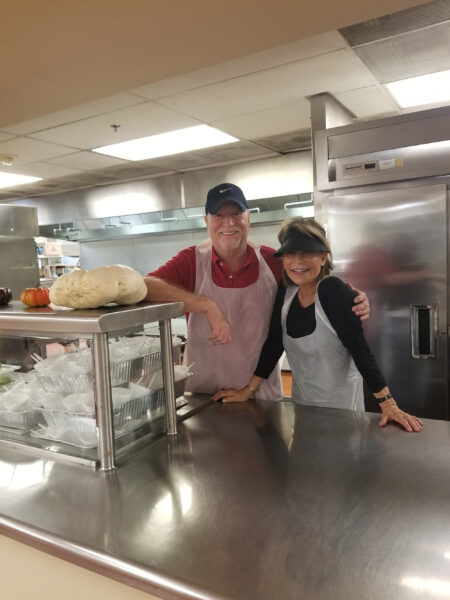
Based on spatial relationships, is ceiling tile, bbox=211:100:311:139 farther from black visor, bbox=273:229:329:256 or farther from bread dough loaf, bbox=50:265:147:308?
bread dough loaf, bbox=50:265:147:308

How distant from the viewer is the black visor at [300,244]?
1859 mm

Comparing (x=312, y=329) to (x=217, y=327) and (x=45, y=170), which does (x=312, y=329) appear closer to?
(x=217, y=327)

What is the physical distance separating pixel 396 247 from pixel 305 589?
2544mm

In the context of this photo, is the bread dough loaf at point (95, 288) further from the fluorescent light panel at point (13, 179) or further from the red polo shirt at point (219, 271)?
the fluorescent light panel at point (13, 179)

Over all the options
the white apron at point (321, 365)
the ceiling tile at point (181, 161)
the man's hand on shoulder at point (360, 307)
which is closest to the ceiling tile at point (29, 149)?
the ceiling tile at point (181, 161)

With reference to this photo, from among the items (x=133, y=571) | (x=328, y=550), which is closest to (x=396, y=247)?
(x=328, y=550)

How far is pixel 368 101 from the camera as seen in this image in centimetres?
338

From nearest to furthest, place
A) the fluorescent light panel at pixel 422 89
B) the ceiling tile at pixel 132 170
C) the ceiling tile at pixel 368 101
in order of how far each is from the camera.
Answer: the fluorescent light panel at pixel 422 89
the ceiling tile at pixel 368 101
the ceiling tile at pixel 132 170

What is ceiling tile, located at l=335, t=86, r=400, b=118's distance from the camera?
10.5 ft

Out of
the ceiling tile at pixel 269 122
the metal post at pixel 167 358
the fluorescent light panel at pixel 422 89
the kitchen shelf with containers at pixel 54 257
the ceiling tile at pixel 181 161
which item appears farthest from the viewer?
the kitchen shelf with containers at pixel 54 257

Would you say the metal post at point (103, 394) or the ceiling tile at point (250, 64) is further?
the ceiling tile at point (250, 64)

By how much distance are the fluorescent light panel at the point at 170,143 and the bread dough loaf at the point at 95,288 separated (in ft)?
9.24

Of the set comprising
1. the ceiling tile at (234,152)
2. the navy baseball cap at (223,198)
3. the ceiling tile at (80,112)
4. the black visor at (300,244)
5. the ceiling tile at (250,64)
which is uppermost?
the ceiling tile at (250,64)

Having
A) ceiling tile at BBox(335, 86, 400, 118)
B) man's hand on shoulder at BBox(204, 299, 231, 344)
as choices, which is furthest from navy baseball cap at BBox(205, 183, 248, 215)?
ceiling tile at BBox(335, 86, 400, 118)
